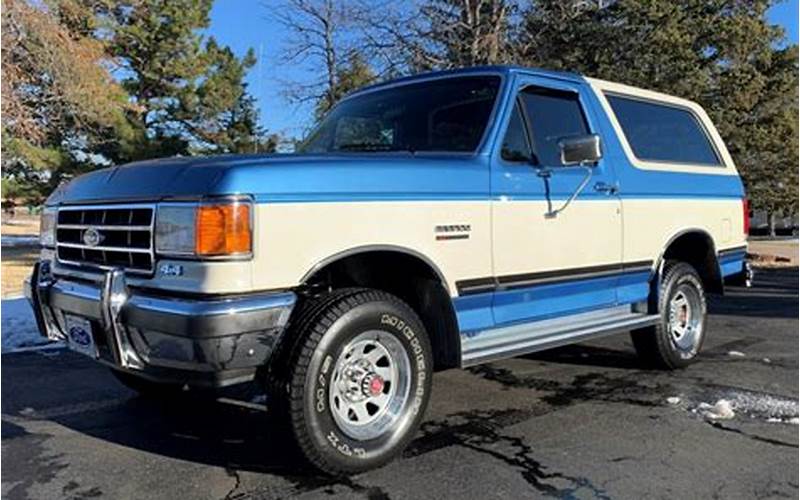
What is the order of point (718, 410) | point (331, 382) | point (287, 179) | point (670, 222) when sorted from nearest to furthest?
point (287, 179)
point (331, 382)
point (718, 410)
point (670, 222)

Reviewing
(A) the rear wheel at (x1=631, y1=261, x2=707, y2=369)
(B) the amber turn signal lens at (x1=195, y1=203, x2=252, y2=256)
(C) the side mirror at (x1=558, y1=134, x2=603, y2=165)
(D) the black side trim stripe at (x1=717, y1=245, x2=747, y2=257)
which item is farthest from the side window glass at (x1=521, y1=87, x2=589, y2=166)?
(B) the amber turn signal lens at (x1=195, y1=203, x2=252, y2=256)

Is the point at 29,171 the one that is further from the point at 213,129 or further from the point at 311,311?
the point at 311,311

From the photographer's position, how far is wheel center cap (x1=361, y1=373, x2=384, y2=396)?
4121 millimetres

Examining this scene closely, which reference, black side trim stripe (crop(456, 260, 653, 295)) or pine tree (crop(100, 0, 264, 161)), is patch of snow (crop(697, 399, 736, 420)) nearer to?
black side trim stripe (crop(456, 260, 653, 295))

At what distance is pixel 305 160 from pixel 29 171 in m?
25.0

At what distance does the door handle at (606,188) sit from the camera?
552 cm

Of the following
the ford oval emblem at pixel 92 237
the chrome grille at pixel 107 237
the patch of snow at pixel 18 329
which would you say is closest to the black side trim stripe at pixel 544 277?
the chrome grille at pixel 107 237

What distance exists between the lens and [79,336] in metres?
4.10

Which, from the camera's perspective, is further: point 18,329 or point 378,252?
point 18,329

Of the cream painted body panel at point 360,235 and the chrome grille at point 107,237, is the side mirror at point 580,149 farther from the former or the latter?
the chrome grille at point 107,237

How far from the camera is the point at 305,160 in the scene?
394 cm

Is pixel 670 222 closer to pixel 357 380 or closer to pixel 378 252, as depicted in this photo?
pixel 378 252

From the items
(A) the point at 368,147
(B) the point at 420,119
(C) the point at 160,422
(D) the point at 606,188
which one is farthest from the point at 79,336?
(D) the point at 606,188

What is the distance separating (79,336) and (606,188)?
353 centimetres
